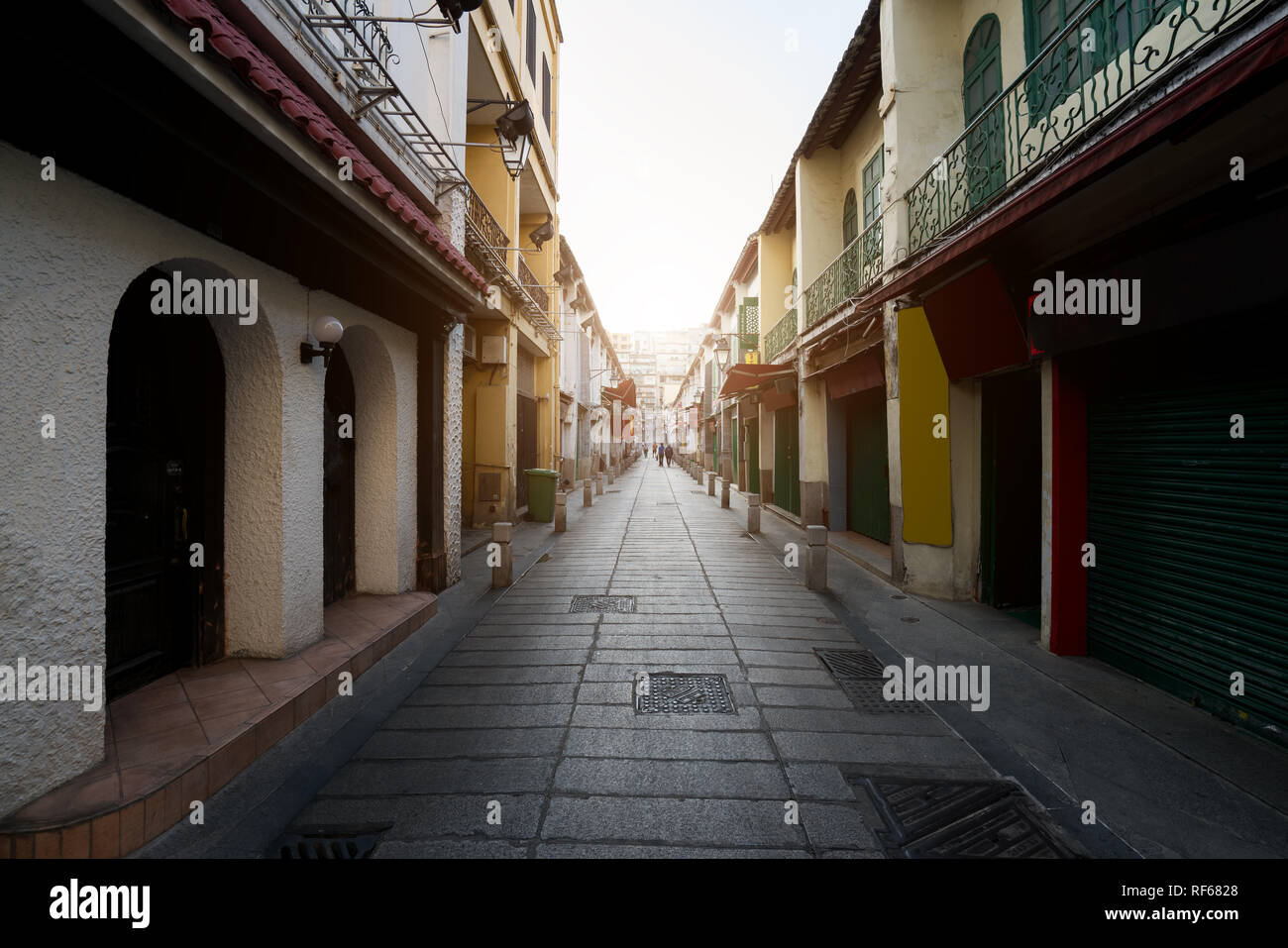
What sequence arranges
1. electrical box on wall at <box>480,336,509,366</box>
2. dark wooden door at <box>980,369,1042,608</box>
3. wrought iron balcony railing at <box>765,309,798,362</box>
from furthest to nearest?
wrought iron balcony railing at <box>765,309,798,362</box>, electrical box on wall at <box>480,336,509,366</box>, dark wooden door at <box>980,369,1042,608</box>

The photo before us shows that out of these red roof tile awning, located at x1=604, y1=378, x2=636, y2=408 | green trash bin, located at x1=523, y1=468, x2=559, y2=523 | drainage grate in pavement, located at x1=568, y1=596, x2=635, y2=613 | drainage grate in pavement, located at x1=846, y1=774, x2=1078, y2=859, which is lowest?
drainage grate in pavement, located at x1=846, y1=774, x2=1078, y2=859

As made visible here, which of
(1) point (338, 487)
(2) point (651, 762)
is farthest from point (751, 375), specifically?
(2) point (651, 762)

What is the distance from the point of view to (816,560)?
8.26 meters

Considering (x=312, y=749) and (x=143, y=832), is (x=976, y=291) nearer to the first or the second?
(x=312, y=749)

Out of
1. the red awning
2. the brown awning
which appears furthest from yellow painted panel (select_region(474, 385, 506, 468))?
the brown awning

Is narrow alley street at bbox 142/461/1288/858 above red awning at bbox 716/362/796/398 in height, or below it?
below

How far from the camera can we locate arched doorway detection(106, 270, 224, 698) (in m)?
4.17

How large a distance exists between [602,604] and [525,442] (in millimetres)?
10491

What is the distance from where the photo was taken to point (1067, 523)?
5711 mm

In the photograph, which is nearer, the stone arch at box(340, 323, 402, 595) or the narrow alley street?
the narrow alley street

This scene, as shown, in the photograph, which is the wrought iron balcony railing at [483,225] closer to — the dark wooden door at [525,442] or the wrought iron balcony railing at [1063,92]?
the dark wooden door at [525,442]

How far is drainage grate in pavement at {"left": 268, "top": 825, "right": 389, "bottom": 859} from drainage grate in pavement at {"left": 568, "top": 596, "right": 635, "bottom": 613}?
13.8 feet

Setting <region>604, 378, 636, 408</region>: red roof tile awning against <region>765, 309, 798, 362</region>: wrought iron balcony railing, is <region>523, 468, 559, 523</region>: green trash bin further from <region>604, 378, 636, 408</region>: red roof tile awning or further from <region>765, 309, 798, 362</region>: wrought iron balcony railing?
<region>604, 378, 636, 408</region>: red roof tile awning

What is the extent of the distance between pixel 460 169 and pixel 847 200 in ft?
27.2
